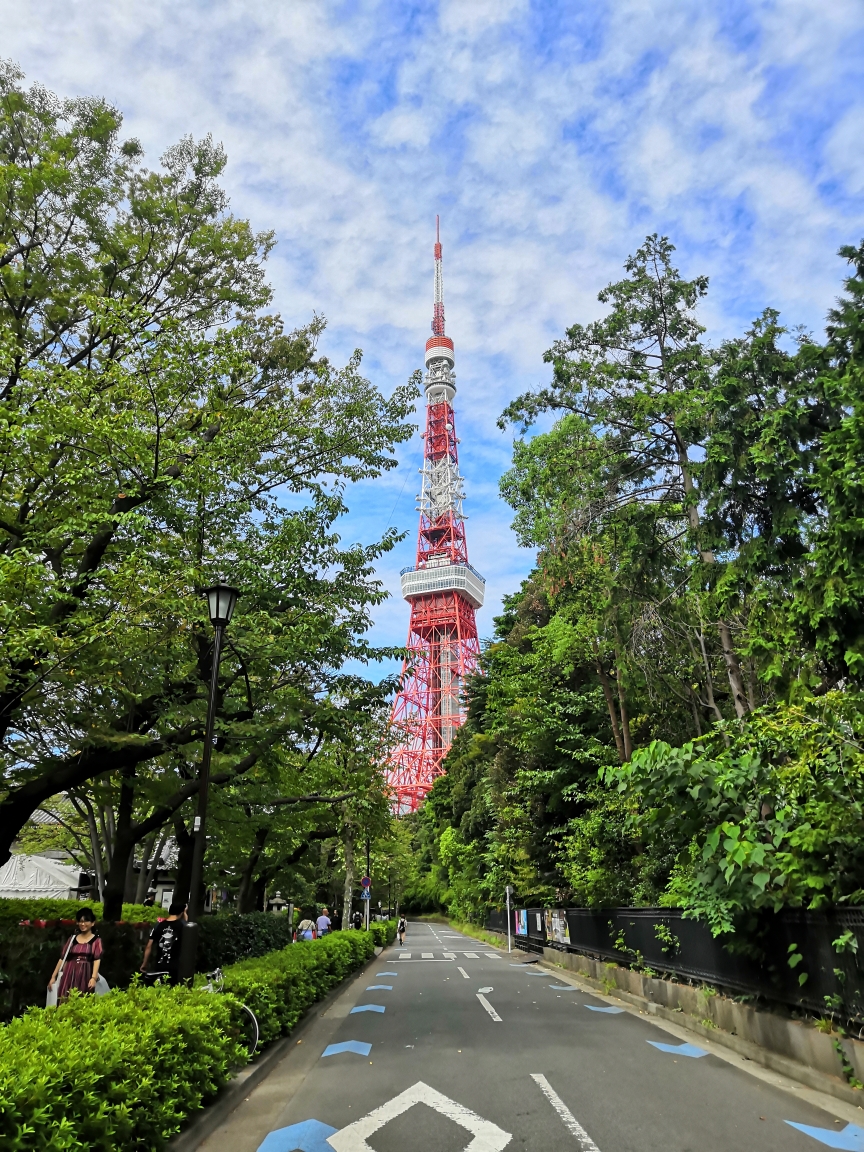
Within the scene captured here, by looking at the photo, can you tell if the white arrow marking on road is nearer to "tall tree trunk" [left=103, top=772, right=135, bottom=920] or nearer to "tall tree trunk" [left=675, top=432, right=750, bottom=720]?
"tall tree trunk" [left=675, top=432, right=750, bottom=720]

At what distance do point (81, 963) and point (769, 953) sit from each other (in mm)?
7273

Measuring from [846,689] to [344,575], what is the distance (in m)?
6.69

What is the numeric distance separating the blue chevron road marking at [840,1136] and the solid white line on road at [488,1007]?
223 inches

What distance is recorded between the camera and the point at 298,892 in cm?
3434

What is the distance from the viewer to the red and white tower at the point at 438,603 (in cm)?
8306

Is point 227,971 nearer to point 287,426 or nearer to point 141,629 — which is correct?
point 141,629

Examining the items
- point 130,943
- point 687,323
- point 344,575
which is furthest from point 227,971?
point 687,323

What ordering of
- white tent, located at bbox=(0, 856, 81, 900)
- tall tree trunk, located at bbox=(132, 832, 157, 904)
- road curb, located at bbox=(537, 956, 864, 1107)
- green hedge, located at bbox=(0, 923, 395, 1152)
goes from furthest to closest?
tall tree trunk, located at bbox=(132, 832, 157, 904) → white tent, located at bbox=(0, 856, 81, 900) → road curb, located at bbox=(537, 956, 864, 1107) → green hedge, located at bbox=(0, 923, 395, 1152)

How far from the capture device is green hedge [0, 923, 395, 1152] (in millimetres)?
3232

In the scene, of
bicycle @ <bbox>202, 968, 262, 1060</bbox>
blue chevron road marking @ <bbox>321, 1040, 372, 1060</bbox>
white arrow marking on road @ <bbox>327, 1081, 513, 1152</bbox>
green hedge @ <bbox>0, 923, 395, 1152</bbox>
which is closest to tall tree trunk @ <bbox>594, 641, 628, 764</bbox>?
blue chevron road marking @ <bbox>321, 1040, 372, 1060</bbox>

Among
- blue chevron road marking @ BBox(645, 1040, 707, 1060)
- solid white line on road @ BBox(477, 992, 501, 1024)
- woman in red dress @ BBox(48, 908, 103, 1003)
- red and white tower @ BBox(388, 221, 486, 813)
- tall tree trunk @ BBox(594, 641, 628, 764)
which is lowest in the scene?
solid white line on road @ BBox(477, 992, 501, 1024)

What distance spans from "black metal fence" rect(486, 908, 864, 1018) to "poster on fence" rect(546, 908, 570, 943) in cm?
623

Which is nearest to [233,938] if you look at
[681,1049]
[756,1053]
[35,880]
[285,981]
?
[285,981]

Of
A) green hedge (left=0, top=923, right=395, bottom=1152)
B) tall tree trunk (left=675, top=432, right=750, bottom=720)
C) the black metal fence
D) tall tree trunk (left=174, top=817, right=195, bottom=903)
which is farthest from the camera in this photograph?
tall tree trunk (left=174, top=817, right=195, bottom=903)
